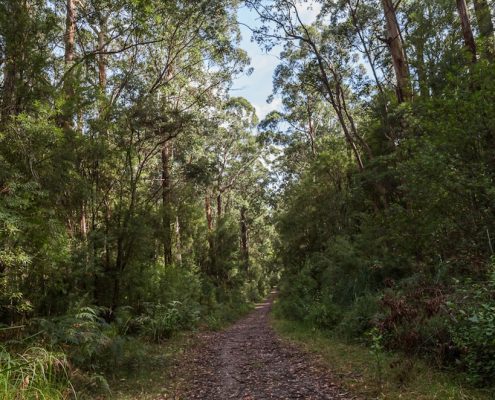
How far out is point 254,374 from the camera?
7660 mm

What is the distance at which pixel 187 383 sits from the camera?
7328mm

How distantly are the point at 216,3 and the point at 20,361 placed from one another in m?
12.8

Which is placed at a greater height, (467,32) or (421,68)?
(467,32)

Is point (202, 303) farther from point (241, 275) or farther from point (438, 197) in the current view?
point (438, 197)

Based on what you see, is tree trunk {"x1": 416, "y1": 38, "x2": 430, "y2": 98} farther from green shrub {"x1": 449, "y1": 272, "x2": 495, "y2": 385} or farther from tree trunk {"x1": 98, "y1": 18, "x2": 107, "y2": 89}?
tree trunk {"x1": 98, "y1": 18, "x2": 107, "y2": 89}

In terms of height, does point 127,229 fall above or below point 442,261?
above

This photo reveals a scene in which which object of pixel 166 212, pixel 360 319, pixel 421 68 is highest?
pixel 421 68

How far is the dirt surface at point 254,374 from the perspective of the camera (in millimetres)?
6309

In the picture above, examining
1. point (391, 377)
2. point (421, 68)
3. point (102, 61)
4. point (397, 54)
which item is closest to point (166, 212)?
point (102, 61)

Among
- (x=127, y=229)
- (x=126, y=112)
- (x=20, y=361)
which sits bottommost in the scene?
(x=20, y=361)

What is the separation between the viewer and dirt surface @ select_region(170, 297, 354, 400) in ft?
20.7

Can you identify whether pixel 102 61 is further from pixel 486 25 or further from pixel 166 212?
pixel 486 25

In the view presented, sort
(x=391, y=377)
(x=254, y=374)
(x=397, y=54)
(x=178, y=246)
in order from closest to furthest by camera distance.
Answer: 1. (x=391, y=377)
2. (x=254, y=374)
3. (x=397, y=54)
4. (x=178, y=246)

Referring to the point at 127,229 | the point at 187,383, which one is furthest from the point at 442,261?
the point at 127,229
